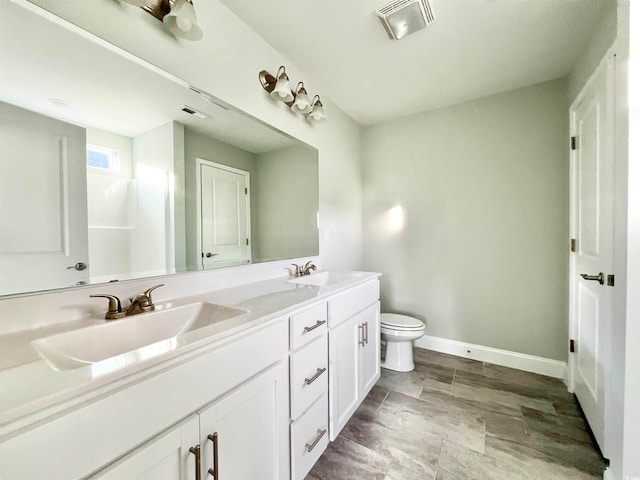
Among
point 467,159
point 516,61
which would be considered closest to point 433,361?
point 467,159

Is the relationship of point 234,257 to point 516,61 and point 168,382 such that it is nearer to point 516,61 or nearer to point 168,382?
point 168,382

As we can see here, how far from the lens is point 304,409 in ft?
3.81

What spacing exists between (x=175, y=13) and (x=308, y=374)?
1.72 meters

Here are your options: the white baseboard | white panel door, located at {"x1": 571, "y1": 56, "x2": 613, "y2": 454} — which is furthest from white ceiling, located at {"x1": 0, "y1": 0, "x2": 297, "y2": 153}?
the white baseboard

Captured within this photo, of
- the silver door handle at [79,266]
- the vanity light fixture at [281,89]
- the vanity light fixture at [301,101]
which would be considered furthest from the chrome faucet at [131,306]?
the vanity light fixture at [301,101]

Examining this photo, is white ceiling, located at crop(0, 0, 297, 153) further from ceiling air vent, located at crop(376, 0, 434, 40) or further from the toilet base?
the toilet base

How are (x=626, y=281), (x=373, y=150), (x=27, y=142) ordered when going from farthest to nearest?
(x=373, y=150), (x=626, y=281), (x=27, y=142)

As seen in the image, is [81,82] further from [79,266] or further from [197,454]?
[197,454]

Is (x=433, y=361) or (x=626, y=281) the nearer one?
(x=626, y=281)

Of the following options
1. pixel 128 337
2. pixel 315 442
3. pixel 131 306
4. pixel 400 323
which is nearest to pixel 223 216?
pixel 131 306

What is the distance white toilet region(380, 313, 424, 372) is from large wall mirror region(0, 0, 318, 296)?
1399 millimetres

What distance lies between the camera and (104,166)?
1008 millimetres

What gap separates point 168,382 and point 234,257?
0.91 meters

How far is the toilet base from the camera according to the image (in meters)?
2.21
